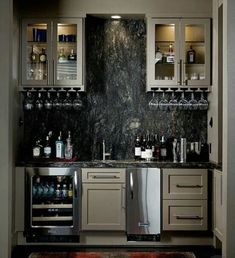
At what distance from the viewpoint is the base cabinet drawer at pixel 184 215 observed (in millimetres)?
5000

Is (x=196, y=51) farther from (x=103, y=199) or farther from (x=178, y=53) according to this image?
(x=103, y=199)

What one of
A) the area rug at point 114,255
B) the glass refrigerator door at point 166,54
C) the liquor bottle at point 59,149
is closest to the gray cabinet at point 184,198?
the area rug at point 114,255

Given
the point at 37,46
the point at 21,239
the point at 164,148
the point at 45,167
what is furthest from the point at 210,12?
the point at 21,239

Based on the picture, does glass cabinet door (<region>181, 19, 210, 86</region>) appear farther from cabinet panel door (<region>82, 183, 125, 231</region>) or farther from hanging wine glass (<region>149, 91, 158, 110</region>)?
cabinet panel door (<region>82, 183, 125, 231</region>)

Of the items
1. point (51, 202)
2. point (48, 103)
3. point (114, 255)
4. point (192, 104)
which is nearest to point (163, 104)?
point (192, 104)

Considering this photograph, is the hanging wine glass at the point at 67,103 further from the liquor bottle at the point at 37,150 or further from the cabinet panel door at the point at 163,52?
the cabinet panel door at the point at 163,52

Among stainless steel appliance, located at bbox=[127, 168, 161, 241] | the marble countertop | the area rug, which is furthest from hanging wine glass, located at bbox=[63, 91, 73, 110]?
the area rug

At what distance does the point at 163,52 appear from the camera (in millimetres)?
5340

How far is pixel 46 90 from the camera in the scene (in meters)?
5.35

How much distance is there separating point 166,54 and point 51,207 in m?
2.14

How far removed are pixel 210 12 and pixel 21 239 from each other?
3264 mm

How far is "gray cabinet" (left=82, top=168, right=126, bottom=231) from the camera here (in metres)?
5.01

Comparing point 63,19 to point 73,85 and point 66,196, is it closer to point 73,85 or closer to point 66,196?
point 73,85

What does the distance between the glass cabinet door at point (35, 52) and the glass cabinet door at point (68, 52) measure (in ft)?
0.37
